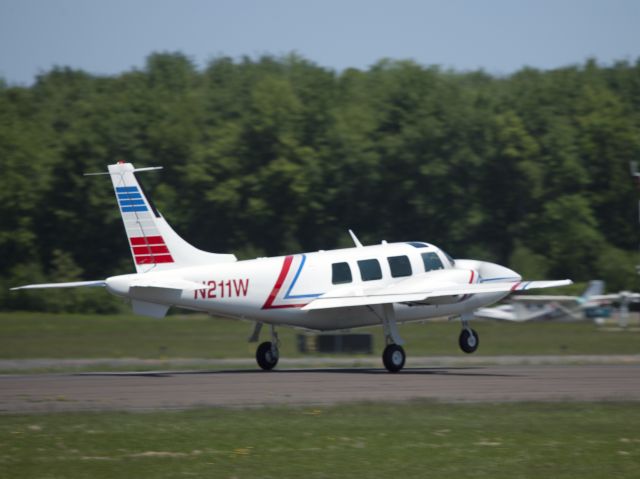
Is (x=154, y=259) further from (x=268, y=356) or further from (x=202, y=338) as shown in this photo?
(x=202, y=338)

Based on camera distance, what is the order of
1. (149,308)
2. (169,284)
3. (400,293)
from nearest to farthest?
(169,284)
(149,308)
(400,293)

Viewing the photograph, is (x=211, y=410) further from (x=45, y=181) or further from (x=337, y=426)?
(x=45, y=181)

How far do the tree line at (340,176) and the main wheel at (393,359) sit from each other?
133 feet

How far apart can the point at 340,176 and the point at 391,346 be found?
48278mm

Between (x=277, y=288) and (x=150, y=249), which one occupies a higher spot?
(x=150, y=249)

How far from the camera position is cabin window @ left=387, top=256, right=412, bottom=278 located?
28969 mm

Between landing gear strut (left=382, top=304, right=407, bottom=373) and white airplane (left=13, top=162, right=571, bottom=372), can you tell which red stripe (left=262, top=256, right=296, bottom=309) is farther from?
landing gear strut (left=382, top=304, right=407, bottom=373)

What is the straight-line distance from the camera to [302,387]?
2386 cm

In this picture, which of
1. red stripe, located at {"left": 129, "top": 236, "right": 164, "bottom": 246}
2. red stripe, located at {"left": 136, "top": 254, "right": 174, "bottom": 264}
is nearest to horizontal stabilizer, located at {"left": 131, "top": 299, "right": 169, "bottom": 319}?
red stripe, located at {"left": 136, "top": 254, "right": 174, "bottom": 264}

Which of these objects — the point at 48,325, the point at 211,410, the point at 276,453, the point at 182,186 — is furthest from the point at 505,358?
the point at 182,186

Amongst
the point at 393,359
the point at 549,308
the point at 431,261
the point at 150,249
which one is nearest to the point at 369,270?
the point at 431,261

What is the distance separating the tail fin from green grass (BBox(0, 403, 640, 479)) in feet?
26.1

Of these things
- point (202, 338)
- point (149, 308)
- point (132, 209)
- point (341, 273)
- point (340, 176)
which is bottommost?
point (202, 338)

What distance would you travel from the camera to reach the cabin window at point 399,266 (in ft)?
95.0
